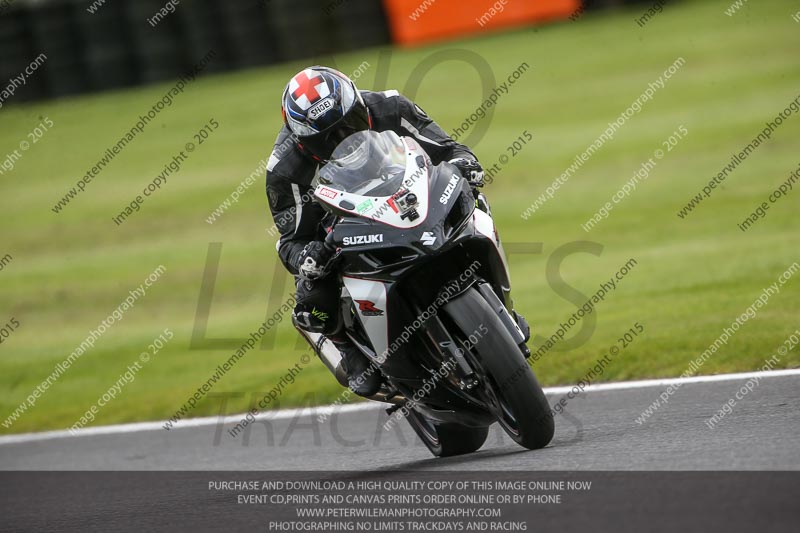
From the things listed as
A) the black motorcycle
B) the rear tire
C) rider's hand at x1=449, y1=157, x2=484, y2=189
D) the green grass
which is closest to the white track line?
the green grass

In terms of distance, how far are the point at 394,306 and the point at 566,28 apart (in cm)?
1902

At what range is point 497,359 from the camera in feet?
17.7

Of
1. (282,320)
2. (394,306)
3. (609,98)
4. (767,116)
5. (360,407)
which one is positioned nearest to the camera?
(394,306)

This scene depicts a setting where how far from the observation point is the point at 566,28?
77.4ft

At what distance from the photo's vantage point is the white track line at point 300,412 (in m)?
7.31

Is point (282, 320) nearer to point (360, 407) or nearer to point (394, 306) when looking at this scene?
point (360, 407)

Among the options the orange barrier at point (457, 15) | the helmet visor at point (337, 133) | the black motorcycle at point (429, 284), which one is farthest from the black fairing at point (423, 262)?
the orange barrier at point (457, 15)

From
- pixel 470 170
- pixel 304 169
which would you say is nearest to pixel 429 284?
pixel 470 170

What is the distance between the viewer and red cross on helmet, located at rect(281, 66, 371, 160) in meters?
5.98

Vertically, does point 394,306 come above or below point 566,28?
above

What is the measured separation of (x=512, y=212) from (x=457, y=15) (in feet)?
Result: 30.1

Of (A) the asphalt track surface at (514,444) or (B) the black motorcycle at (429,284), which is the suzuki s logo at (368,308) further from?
(A) the asphalt track surface at (514,444)

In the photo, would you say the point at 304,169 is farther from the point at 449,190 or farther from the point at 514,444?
the point at 514,444
